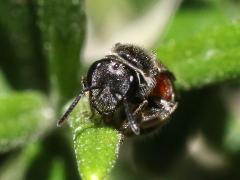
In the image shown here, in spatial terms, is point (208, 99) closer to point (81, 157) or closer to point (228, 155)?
point (228, 155)

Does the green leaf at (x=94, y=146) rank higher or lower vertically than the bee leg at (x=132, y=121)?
lower

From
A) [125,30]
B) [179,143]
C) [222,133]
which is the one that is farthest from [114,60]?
[125,30]

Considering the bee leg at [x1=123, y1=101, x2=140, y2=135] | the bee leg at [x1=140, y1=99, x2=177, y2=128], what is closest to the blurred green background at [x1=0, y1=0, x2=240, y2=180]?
the bee leg at [x1=140, y1=99, x2=177, y2=128]

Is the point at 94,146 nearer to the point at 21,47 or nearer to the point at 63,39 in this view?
the point at 63,39

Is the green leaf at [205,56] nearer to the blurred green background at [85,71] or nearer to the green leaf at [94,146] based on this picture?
the blurred green background at [85,71]

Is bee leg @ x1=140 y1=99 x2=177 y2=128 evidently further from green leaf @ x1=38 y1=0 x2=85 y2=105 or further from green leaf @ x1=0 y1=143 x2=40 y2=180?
green leaf @ x1=0 y1=143 x2=40 y2=180

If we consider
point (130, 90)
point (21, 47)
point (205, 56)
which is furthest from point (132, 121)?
point (21, 47)

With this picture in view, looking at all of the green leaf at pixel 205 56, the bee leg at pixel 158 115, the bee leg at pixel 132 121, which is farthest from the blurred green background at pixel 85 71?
the bee leg at pixel 132 121
